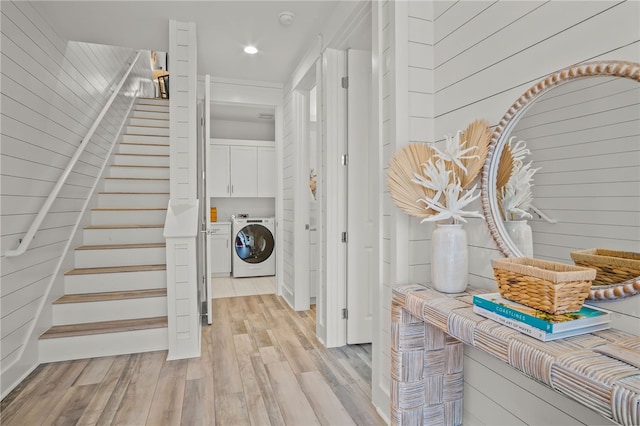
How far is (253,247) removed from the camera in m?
5.37

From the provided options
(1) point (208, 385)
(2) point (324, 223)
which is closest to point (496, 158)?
(2) point (324, 223)

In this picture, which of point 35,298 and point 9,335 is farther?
point 35,298

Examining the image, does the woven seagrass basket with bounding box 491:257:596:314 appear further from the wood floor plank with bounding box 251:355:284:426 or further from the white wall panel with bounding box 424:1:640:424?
the wood floor plank with bounding box 251:355:284:426

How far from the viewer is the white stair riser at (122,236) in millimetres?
3408

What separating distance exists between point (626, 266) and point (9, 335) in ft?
10.1

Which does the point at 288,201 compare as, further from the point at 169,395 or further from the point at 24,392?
the point at 24,392

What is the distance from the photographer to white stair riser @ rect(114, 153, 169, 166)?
429 centimetres

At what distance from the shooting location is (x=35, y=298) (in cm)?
254

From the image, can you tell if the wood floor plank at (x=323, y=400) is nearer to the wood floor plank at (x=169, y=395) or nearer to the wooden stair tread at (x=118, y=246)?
the wood floor plank at (x=169, y=395)

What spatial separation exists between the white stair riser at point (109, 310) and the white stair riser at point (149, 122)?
2930 millimetres

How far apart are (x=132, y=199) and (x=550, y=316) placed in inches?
159

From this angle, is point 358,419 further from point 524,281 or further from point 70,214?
point 70,214

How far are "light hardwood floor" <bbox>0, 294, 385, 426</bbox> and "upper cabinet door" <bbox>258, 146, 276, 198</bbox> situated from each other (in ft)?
9.71

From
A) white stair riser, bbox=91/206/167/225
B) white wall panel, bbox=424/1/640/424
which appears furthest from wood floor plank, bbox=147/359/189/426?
white stair riser, bbox=91/206/167/225
